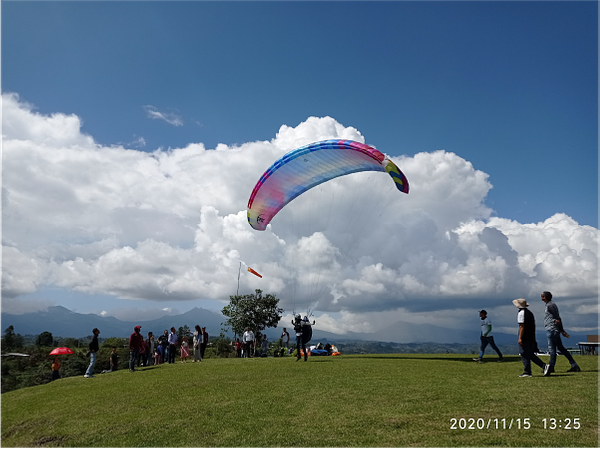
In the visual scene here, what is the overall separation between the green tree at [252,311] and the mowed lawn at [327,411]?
3996 cm

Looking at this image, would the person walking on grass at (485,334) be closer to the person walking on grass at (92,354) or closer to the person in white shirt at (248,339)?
the person in white shirt at (248,339)

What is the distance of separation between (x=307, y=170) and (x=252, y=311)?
37.4 meters

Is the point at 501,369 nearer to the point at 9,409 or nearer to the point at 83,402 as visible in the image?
the point at 83,402

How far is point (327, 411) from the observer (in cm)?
946

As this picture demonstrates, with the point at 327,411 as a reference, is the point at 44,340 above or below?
below

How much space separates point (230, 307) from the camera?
184ft

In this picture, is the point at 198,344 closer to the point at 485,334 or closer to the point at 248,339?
the point at 248,339

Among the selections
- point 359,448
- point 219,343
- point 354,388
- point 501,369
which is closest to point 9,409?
point 354,388

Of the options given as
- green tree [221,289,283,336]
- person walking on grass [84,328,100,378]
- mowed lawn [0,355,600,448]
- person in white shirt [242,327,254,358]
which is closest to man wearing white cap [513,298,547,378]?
mowed lawn [0,355,600,448]

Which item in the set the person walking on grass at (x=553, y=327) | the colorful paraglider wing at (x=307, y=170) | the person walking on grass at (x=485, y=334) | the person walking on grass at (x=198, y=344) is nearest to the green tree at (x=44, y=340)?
the person walking on grass at (x=198, y=344)

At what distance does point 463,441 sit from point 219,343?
64055mm

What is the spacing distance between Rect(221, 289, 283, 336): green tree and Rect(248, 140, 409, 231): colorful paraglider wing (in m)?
32.7

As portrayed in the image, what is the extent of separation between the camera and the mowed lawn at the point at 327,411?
24.9 ft

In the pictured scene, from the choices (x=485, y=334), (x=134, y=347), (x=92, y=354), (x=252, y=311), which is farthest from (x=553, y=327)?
(x=252, y=311)
